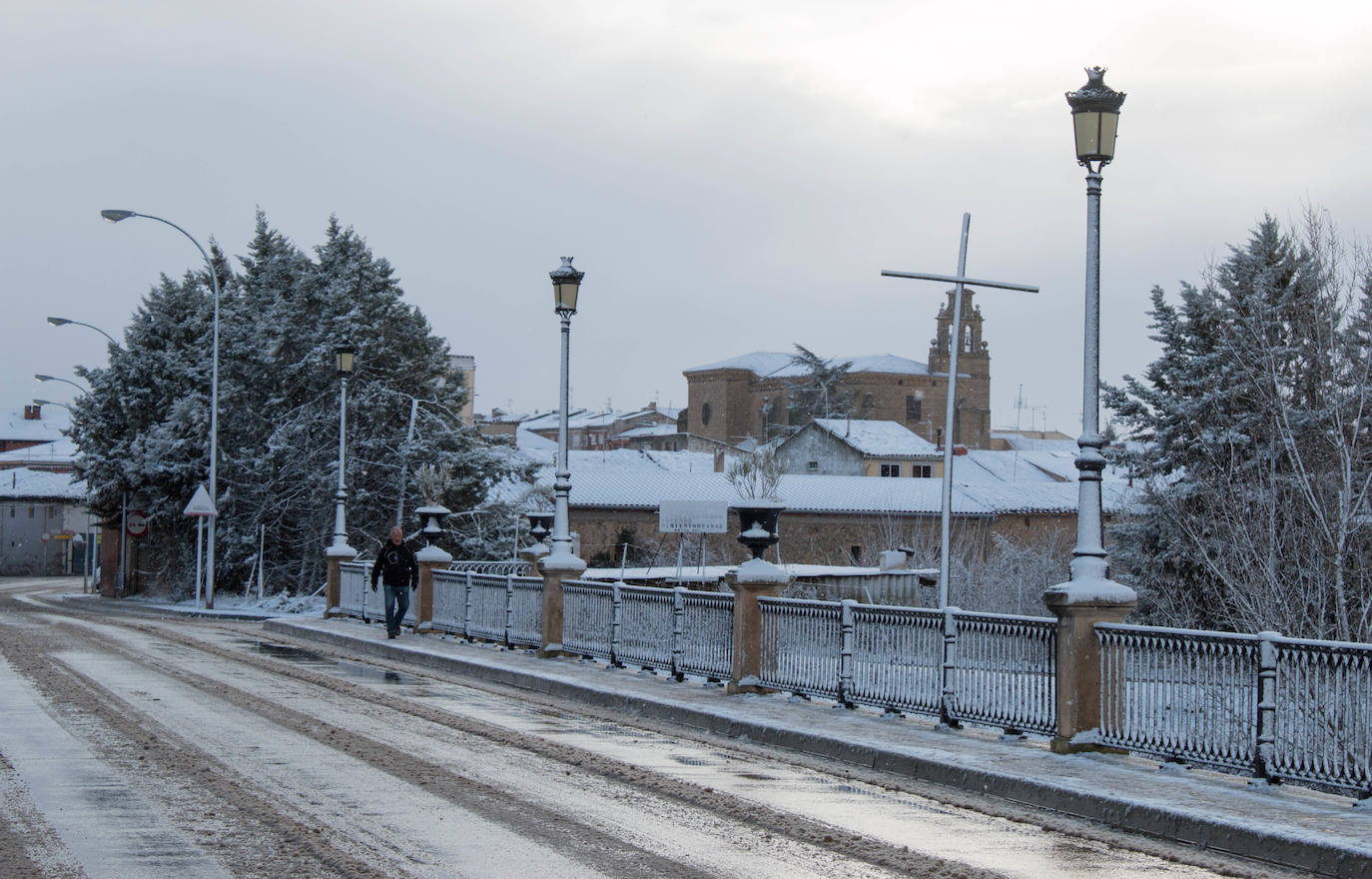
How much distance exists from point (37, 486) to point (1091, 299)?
90.3 metres

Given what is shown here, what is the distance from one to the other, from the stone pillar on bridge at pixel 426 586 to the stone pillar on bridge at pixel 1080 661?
14.4 metres

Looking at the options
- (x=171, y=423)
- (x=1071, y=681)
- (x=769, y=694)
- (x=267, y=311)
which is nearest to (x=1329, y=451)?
(x=769, y=694)

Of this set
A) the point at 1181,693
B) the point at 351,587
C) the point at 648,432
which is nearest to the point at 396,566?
the point at 351,587

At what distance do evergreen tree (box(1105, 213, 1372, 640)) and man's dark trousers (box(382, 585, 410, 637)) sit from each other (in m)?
14.2

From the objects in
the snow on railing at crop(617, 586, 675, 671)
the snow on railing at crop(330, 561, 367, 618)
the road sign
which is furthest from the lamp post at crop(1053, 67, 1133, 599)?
the road sign

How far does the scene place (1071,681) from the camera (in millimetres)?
10828

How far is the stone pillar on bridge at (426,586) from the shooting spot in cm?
2342

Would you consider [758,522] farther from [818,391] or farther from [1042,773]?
[818,391]

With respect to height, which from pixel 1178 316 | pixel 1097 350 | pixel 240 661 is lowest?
pixel 240 661

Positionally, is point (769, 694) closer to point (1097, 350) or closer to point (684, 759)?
point (684, 759)

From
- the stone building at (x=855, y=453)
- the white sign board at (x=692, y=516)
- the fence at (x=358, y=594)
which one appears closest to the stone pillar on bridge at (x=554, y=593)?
the fence at (x=358, y=594)

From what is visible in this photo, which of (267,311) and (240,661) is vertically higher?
(267,311)

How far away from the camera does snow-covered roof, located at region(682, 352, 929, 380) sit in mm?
117250

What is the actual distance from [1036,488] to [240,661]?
175ft
